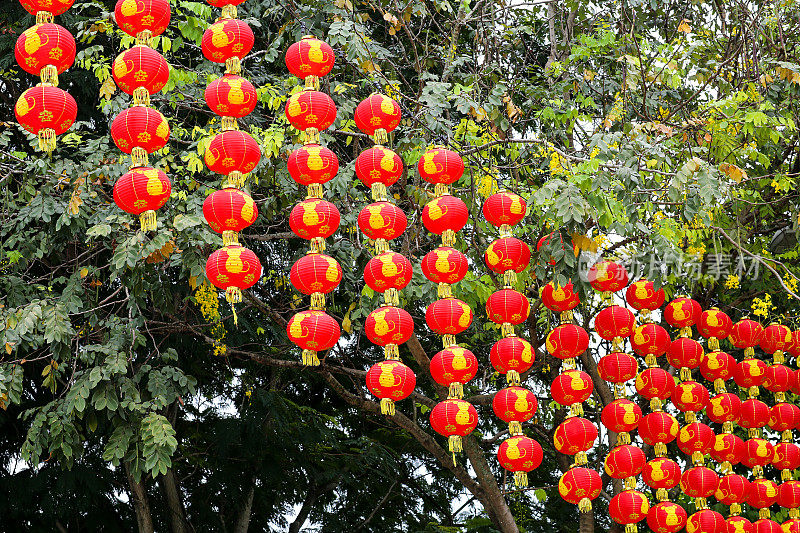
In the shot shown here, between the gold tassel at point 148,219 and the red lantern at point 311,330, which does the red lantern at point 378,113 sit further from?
the gold tassel at point 148,219

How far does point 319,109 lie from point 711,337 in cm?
334

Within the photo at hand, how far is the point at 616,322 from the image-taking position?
217 inches

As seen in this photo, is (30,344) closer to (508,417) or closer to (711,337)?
(508,417)

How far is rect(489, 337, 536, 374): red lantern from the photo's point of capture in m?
5.00

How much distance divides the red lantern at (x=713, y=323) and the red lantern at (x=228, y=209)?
11.2ft

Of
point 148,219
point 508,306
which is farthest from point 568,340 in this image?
point 148,219

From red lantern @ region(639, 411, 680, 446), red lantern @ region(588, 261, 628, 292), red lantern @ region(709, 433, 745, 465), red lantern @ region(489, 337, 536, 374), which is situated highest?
red lantern @ region(588, 261, 628, 292)

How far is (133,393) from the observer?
227 inches

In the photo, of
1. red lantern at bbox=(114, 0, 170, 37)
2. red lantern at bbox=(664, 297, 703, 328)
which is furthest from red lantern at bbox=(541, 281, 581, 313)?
red lantern at bbox=(114, 0, 170, 37)

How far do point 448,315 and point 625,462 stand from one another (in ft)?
5.84

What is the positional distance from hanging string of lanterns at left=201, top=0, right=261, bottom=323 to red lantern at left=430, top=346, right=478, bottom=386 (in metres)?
1.14

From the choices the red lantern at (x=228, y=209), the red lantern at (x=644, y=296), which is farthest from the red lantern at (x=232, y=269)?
the red lantern at (x=644, y=296)

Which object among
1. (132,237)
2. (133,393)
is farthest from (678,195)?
(133,393)

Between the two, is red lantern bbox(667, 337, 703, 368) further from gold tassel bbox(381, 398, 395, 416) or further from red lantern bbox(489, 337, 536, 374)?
Answer: gold tassel bbox(381, 398, 395, 416)
